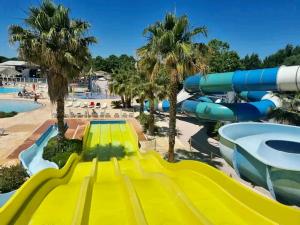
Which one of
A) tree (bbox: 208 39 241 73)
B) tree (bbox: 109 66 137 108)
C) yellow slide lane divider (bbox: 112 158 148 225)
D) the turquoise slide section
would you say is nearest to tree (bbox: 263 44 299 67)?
tree (bbox: 208 39 241 73)

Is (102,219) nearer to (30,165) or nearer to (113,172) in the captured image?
Result: (113,172)

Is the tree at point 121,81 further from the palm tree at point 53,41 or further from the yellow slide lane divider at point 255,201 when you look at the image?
the yellow slide lane divider at point 255,201

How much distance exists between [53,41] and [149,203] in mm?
10147

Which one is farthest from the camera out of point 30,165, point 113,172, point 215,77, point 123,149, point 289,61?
point 289,61

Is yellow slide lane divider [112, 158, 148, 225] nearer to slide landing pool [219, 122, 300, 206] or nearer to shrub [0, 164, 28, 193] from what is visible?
slide landing pool [219, 122, 300, 206]

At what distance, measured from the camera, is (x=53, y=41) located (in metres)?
14.1

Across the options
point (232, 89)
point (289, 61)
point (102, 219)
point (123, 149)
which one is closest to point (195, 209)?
point (102, 219)

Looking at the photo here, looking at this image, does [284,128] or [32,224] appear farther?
[284,128]

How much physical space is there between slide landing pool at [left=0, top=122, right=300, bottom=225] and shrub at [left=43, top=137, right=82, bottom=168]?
4496 mm

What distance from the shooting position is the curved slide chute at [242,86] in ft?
50.0

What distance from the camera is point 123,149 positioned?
18172 mm

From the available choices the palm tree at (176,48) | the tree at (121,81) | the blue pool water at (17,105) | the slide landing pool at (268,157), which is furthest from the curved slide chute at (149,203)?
the blue pool water at (17,105)

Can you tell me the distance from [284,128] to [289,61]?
66.5m

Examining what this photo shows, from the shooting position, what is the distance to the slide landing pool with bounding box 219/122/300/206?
9453 mm
